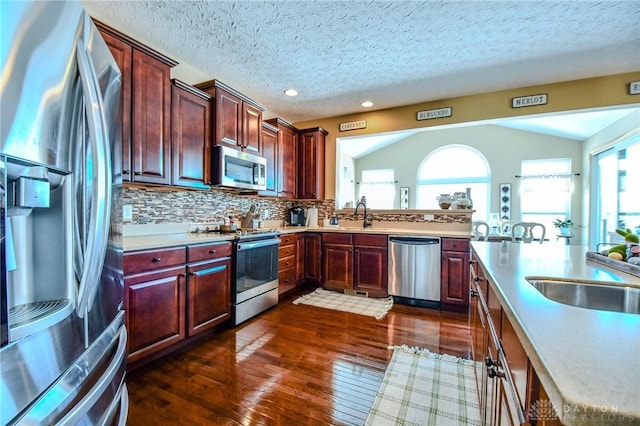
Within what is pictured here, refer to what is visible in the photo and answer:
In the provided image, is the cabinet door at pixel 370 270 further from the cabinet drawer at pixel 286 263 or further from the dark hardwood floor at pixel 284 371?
the cabinet drawer at pixel 286 263

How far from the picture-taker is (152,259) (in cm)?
190

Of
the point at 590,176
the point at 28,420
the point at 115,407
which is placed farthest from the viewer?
the point at 590,176

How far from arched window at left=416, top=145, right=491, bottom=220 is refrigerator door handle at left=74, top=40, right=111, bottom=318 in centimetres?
697

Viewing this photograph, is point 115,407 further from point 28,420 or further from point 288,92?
point 288,92

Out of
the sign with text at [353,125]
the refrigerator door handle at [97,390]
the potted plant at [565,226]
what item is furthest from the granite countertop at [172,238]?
the potted plant at [565,226]

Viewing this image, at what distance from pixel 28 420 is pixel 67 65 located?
0.83m

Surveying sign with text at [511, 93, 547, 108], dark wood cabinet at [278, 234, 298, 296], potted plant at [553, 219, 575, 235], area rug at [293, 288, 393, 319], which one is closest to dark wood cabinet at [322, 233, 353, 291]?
area rug at [293, 288, 393, 319]

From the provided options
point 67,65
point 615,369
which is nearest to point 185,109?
point 67,65

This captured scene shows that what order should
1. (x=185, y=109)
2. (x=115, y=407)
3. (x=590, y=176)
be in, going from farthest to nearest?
(x=590, y=176)
(x=185, y=109)
(x=115, y=407)

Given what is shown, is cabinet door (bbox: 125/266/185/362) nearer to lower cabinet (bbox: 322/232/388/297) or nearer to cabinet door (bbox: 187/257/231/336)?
cabinet door (bbox: 187/257/231/336)

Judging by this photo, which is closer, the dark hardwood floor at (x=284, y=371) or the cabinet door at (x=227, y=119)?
the dark hardwood floor at (x=284, y=371)

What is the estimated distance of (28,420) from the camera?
587 mm

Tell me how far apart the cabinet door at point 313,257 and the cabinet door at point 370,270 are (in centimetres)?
50

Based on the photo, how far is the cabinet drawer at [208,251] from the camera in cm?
218
